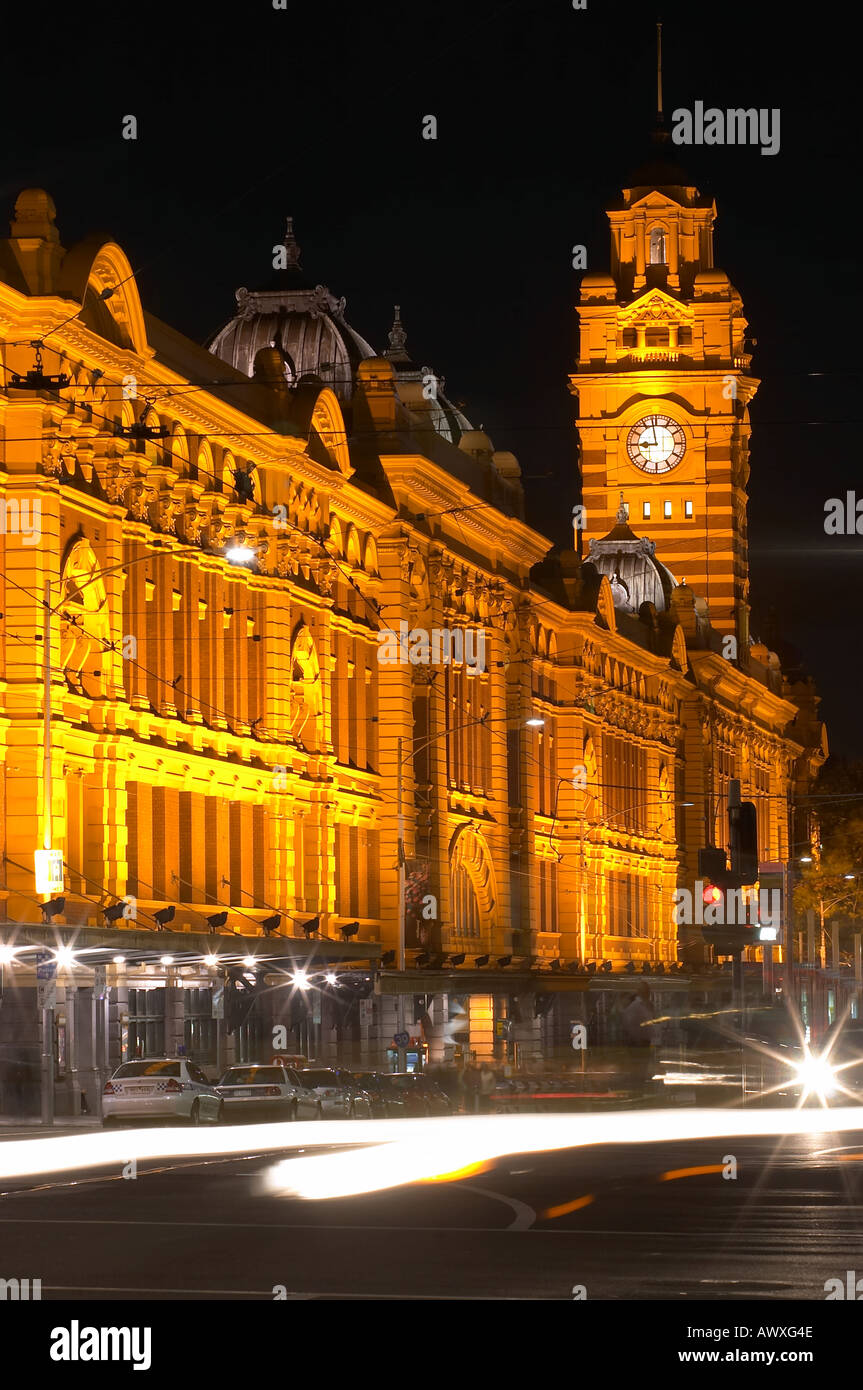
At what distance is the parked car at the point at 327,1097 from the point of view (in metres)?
45.0

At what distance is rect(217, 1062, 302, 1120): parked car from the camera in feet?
146

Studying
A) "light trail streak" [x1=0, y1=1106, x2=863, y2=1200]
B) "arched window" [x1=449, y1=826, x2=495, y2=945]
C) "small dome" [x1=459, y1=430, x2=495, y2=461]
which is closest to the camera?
"light trail streak" [x1=0, y1=1106, x2=863, y2=1200]

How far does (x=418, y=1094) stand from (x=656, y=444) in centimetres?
8295

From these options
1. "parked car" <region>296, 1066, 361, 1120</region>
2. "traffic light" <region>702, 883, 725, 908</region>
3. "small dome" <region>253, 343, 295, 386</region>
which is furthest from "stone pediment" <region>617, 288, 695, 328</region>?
"traffic light" <region>702, 883, 725, 908</region>

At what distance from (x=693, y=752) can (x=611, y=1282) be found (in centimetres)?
9308

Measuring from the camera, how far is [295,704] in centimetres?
5969

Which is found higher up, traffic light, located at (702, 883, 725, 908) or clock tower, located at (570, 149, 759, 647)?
clock tower, located at (570, 149, 759, 647)

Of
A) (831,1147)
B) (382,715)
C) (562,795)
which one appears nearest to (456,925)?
(382,715)

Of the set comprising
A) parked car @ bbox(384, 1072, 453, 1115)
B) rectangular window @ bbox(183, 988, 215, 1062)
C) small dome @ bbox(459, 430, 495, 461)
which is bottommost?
parked car @ bbox(384, 1072, 453, 1115)

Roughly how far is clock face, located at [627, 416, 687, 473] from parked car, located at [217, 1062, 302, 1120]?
86.8 meters

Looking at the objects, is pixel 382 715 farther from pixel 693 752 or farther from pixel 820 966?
pixel 820 966

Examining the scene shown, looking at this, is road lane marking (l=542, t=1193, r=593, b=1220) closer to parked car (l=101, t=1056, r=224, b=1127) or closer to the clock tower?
parked car (l=101, t=1056, r=224, b=1127)

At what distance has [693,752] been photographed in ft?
361

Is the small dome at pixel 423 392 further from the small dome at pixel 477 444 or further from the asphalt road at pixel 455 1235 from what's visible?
the asphalt road at pixel 455 1235
